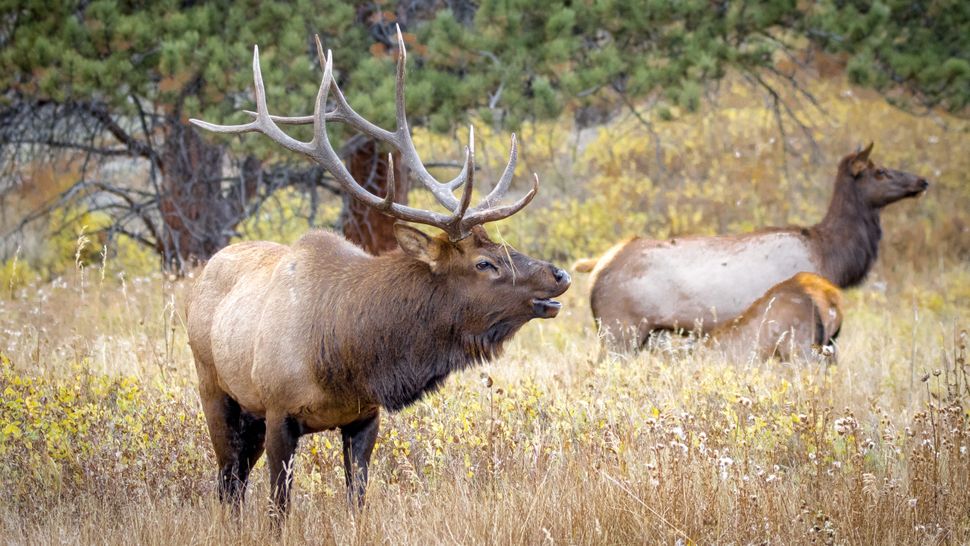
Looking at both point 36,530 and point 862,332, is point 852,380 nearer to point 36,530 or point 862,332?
point 862,332

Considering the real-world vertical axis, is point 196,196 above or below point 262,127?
below

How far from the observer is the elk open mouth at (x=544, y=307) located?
182 inches

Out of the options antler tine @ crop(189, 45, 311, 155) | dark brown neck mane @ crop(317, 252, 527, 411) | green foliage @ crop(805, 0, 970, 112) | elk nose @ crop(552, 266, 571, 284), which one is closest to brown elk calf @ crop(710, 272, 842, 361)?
green foliage @ crop(805, 0, 970, 112)

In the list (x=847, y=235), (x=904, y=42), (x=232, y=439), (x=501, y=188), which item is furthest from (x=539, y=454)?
(x=904, y=42)

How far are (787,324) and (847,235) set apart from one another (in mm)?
2402

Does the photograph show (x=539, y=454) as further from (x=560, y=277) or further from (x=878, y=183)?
(x=878, y=183)

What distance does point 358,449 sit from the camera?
470 centimetres

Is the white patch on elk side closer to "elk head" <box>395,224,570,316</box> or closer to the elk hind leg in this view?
"elk head" <box>395,224,570,316</box>

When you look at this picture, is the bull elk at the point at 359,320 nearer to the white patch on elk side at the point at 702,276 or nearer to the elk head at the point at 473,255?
the elk head at the point at 473,255

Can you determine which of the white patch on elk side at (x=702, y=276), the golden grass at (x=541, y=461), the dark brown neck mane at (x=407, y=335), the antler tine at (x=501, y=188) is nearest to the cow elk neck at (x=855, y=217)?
the white patch on elk side at (x=702, y=276)

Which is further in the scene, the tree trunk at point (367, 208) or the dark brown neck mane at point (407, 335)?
the tree trunk at point (367, 208)

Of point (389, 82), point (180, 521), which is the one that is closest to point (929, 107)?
point (389, 82)

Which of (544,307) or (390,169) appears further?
(544,307)

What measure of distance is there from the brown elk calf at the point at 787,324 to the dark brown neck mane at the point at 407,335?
3358 millimetres
